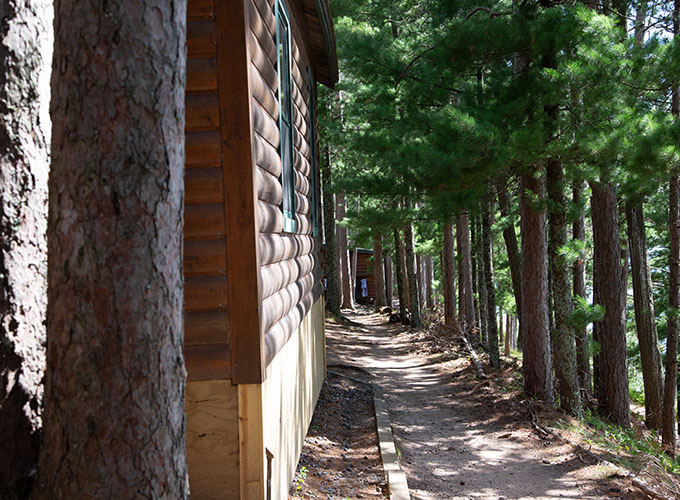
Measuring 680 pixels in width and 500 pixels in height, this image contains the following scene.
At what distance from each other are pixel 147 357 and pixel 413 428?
327 inches

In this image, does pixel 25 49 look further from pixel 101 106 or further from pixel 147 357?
pixel 147 357

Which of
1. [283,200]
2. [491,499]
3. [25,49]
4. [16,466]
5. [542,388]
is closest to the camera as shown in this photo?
[16,466]

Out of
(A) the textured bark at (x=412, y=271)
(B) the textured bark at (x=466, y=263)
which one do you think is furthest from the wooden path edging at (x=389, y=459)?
(A) the textured bark at (x=412, y=271)

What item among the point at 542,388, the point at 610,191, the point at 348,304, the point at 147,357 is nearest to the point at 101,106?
the point at 147,357

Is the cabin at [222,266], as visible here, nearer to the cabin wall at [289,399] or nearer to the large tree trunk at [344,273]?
the cabin wall at [289,399]

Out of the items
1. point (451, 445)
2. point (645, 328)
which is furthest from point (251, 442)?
point (645, 328)

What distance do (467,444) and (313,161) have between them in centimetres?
469

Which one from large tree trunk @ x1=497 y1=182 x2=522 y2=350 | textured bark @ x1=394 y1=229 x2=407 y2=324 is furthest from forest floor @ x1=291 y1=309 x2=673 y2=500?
textured bark @ x1=394 y1=229 x2=407 y2=324

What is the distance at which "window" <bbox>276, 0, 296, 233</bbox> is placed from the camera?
5.89 meters

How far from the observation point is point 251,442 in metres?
3.96

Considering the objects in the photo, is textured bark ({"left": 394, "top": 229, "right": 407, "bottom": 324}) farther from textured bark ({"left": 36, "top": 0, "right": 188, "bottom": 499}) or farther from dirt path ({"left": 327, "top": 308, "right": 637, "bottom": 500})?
textured bark ({"left": 36, "top": 0, "right": 188, "bottom": 499})

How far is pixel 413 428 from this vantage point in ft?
32.0

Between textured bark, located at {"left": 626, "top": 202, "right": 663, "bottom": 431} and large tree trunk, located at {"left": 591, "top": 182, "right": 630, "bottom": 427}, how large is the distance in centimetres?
153

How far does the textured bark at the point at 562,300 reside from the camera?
9812 millimetres
